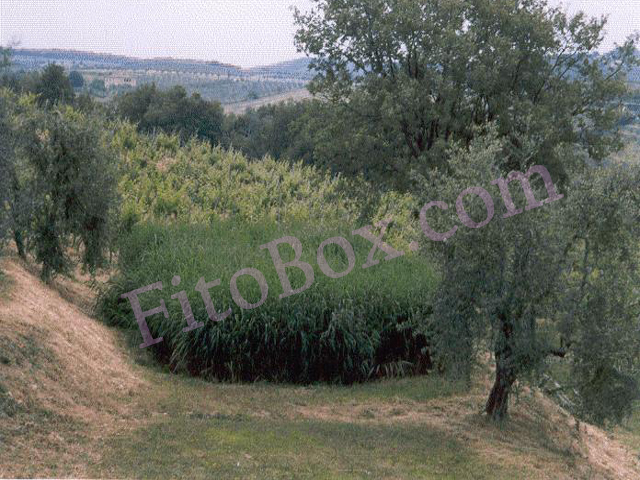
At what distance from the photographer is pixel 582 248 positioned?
8.34 m

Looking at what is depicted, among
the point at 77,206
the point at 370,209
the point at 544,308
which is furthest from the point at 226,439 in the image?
the point at 370,209

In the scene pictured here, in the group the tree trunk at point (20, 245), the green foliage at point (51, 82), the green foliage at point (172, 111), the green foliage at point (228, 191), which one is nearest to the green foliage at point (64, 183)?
the tree trunk at point (20, 245)

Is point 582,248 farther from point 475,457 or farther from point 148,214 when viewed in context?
point 148,214

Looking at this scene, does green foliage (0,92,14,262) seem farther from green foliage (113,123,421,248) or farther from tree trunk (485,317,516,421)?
green foliage (113,123,421,248)

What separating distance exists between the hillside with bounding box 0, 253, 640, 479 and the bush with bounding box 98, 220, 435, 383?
467 millimetres

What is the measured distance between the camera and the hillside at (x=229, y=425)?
6980 mm

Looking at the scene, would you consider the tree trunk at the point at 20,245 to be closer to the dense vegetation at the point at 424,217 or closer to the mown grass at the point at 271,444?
the dense vegetation at the point at 424,217

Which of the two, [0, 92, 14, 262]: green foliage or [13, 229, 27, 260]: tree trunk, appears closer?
[0, 92, 14, 262]: green foliage

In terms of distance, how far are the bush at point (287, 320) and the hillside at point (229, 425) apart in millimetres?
467

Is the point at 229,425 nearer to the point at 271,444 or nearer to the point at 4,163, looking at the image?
the point at 271,444

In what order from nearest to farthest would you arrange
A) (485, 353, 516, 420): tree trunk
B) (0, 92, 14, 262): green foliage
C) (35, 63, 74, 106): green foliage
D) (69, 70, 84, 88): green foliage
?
1. (0, 92, 14, 262): green foliage
2. (485, 353, 516, 420): tree trunk
3. (35, 63, 74, 106): green foliage
4. (69, 70, 84, 88): green foliage

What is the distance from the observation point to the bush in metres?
10.7

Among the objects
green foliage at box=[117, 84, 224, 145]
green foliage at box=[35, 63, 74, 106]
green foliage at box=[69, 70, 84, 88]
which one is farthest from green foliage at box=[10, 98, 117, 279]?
green foliage at box=[69, 70, 84, 88]

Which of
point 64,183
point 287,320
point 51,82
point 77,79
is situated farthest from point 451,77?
point 77,79
